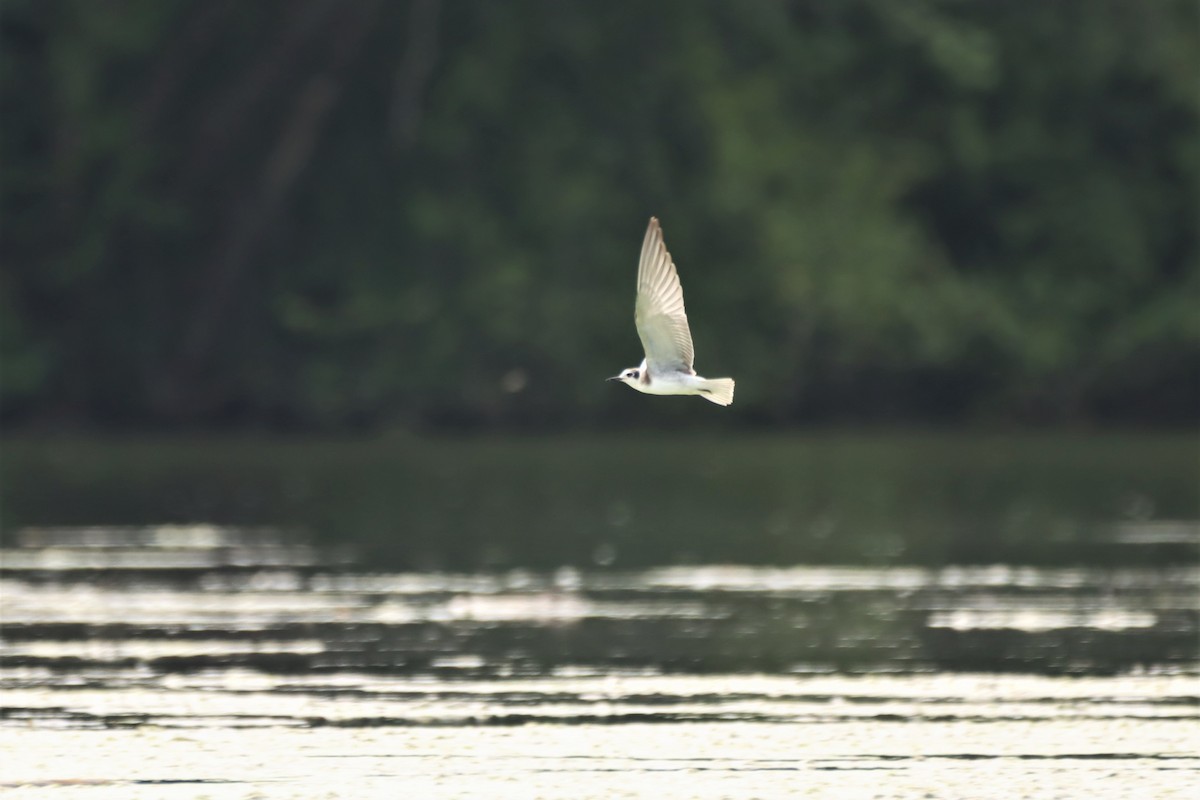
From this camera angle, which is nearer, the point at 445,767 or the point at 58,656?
the point at 445,767

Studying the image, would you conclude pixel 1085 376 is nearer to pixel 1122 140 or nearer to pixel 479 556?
pixel 1122 140

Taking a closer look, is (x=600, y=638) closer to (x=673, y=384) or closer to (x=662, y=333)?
(x=673, y=384)

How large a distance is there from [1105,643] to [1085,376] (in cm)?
2691

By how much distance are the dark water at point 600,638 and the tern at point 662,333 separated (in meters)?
1.66

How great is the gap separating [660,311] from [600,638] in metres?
4.03

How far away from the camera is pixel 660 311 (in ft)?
38.7

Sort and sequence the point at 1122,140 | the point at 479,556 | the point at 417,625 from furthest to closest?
the point at 1122,140, the point at 479,556, the point at 417,625

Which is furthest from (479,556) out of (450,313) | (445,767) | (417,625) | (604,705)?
(450,313)

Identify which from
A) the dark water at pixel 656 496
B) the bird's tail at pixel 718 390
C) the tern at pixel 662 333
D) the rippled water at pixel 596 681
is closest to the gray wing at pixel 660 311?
the tern at pixel 662 333

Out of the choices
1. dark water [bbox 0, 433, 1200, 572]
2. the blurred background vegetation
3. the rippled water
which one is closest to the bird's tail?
the rippled water

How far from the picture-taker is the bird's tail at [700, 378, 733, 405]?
11977 millimetres

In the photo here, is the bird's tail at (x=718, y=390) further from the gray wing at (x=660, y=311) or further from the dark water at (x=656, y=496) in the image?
the dark water at (x=656, y=496)

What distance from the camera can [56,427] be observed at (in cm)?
3884

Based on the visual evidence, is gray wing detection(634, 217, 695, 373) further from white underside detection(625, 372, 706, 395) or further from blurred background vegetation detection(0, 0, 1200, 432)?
blurred background vegetation detection(0, 0, 1200, 432)
